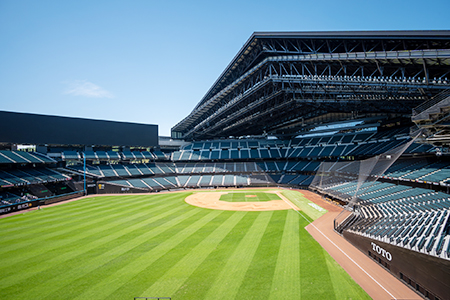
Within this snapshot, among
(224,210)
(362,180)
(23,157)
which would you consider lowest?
(224,210)

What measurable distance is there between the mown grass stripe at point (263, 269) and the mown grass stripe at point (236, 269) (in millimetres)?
291

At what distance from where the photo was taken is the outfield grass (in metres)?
10.2

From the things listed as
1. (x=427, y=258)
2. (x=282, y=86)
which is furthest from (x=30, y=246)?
(x=282, y=86)

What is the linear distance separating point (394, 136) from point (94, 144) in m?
62.4

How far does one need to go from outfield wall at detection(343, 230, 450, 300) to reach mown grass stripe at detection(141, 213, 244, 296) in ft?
33.3

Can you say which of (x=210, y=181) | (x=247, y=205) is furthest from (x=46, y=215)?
(x=210, y=181)

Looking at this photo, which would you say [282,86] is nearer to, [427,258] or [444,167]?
[444,167]

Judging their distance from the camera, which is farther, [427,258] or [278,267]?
[278,267]

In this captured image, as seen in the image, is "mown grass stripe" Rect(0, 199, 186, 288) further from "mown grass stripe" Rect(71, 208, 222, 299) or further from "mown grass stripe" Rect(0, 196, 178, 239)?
"mown grass stripe" Rect(0, 196, 178, 239)

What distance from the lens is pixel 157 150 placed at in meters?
64.0

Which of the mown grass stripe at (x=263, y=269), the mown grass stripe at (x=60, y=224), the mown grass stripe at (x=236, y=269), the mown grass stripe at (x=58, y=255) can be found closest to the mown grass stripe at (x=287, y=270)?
the mown grass stripe at (x=263, y=269)


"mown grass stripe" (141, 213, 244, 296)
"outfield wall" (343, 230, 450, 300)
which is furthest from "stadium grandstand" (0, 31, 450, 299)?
"mown grass stripe" (141, 213, 244, 296)

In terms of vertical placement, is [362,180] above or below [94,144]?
below

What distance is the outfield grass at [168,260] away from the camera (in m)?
10.2
